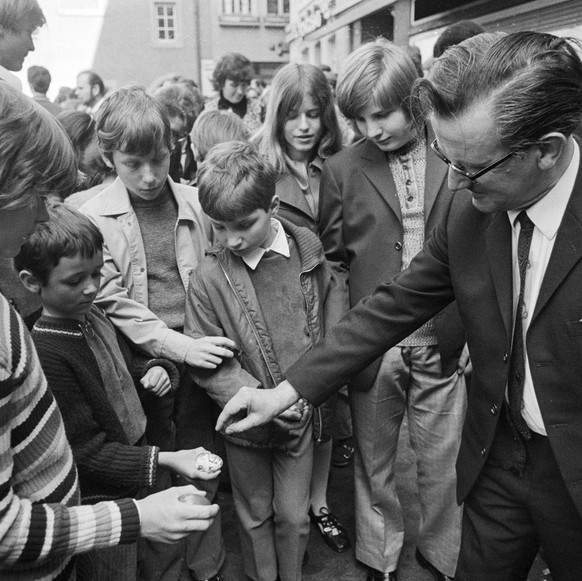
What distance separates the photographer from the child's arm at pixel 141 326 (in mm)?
2340

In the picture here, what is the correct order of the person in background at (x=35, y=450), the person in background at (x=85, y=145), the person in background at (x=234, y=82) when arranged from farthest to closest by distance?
the person in background at (x=234, y=82) < the person in background at (x=85, y=145) < the person in background at (x=35, y=450)

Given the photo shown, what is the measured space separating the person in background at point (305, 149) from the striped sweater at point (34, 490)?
62.5 inches

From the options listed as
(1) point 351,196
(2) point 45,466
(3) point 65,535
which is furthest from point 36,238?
(1) point 351,196

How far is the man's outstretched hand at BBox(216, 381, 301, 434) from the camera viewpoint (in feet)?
6.31

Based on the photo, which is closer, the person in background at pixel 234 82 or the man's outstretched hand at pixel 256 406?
the man's outstretched hand at pixel 256 406

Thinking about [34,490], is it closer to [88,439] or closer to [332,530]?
[88,439]

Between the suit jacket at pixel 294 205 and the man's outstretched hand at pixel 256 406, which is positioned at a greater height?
the suit jacket at pixel 294 205

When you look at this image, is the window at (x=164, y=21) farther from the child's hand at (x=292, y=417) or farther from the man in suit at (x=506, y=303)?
the man in suit at (x=506, y=303)

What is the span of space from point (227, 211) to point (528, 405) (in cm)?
124

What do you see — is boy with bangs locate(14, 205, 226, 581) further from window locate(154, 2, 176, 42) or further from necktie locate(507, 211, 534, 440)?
window locate(154, 2, 176, 42)

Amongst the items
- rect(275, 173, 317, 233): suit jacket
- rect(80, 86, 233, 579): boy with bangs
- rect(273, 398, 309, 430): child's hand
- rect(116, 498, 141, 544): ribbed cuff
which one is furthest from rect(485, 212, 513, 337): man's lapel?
rect(275, 173, 317, 233): suit jacket

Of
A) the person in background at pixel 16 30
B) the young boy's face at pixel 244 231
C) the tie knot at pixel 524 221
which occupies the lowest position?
the young boy's face at pixel 244 231

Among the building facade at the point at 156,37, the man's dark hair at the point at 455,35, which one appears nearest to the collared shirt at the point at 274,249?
the man's dark hair at the point at 455,35

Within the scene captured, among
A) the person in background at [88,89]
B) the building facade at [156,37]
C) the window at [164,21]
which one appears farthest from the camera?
the window at [164,21]
